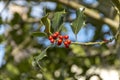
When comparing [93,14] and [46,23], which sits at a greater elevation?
[46,23]

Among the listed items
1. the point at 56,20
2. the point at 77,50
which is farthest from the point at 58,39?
the point at 77,50

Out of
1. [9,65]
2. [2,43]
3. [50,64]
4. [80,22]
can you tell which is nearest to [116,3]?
[80,22]

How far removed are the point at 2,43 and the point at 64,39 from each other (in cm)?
145

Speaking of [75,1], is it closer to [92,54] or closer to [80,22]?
[92,54]

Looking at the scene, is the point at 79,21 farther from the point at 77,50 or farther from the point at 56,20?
the point at 77,50

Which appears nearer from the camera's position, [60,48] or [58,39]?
[58,39]

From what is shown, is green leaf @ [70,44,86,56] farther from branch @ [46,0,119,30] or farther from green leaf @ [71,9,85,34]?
green leaf @ [71,9,85,34]

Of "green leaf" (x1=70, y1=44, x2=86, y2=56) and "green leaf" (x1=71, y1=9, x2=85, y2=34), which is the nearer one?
"green leaf" (x1=71, y1=9, x2=85, y2=34)

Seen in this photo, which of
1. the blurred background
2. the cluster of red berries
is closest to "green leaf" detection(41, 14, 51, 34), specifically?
the cluster of red berries

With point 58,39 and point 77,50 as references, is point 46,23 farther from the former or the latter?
point 77,50

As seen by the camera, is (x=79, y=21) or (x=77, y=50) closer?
(x=79, y=21)

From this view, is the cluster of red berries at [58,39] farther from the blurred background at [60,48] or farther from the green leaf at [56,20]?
the blurred background at [60,48]

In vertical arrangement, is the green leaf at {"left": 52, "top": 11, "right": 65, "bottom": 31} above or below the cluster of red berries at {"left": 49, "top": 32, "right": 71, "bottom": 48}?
above

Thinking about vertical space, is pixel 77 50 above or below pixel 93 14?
below
